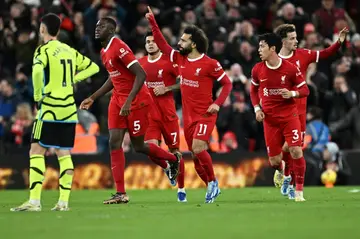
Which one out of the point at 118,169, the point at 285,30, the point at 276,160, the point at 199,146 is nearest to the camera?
the point at 118,169

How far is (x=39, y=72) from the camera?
1287cm

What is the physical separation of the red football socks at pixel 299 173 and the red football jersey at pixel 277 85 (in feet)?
2.21

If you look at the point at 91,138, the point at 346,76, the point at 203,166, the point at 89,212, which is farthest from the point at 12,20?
the point at 89,212

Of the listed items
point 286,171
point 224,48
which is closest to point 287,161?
point 286,171

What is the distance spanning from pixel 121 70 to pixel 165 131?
1.98 meters

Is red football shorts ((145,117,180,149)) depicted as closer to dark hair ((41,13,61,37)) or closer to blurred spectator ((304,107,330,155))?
dark hair ((41,13,61,37))

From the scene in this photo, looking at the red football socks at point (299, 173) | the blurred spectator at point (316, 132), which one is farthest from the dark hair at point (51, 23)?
the blurred spectator at point (316, 132)

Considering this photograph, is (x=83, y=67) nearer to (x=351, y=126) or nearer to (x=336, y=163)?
(x=336, y=163)

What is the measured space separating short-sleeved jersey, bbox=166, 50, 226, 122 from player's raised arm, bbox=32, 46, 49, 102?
9.51ft

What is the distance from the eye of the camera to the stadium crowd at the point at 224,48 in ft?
72.9

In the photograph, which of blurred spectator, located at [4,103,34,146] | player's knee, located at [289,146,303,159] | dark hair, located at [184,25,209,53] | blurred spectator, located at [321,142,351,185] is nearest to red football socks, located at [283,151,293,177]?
player's knee, located at [289,146,303,159]

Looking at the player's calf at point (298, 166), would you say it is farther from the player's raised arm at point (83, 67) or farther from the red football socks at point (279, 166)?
the player's raised arm at point (83, 67)

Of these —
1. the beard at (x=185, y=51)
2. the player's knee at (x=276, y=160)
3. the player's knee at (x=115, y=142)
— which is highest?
the beard at (x=185, y=51)

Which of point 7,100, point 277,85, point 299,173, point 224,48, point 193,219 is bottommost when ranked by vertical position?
point 193,219
